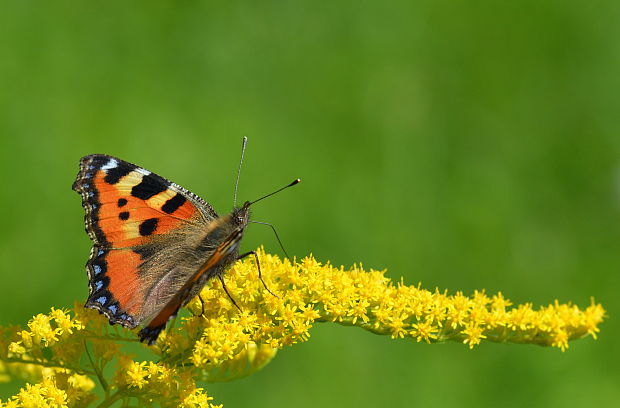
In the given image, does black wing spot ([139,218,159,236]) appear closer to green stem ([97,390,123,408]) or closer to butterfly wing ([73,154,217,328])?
butterfly wing ([73,154,217,328])

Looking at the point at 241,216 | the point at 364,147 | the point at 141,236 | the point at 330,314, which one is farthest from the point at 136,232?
the point at 364,147

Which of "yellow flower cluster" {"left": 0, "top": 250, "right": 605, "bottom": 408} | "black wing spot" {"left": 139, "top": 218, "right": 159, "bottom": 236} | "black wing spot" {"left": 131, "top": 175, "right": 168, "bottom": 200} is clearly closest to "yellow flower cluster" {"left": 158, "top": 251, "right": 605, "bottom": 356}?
"yellow flower cluster" {"left": 0, "top": 250, "right": 605, "bottom": 408}

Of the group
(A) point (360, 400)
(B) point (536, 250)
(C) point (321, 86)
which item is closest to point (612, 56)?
(B) point (536, 250)

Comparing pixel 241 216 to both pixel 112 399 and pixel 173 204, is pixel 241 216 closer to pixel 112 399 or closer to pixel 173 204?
pixel 173 204

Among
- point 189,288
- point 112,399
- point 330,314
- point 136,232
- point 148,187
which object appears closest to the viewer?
point 189,288

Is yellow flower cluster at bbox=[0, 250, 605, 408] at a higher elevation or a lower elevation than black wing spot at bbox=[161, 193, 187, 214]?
lower

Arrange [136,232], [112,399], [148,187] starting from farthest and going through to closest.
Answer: [148,187]
[136,232]
[112,399]

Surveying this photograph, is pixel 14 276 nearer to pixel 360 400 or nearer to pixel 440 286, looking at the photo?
pixel 360 400
